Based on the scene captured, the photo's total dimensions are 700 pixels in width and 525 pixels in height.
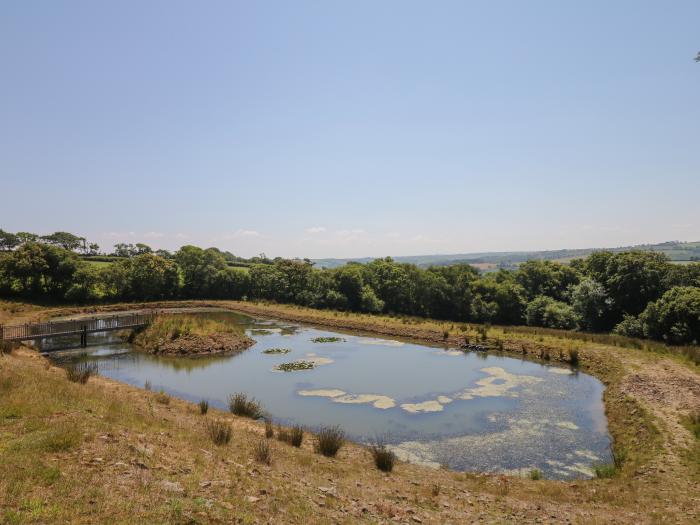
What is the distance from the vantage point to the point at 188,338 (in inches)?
1329

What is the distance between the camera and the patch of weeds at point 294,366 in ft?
90.2

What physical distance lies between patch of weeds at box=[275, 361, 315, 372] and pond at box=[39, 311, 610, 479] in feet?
1.54

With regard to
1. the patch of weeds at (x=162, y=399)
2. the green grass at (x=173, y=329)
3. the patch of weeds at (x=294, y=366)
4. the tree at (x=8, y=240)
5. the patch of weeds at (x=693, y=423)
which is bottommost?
the patch of weeds at (x=294, y=366)

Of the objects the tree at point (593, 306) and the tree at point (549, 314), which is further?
the tree at point (549, 314)

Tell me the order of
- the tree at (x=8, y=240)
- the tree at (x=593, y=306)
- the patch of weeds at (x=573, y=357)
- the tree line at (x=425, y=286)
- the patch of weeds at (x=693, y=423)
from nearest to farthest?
1. the patch of weeds at (x=693, y=423)
2. the patch of weeds at (x=573, y=357)
3. the tree line at (x=425, y=286)
4. the tree at (x=593, y=306)
5. the tree at (x=8, y=240)

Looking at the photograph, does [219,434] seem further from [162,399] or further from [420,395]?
[420,395]

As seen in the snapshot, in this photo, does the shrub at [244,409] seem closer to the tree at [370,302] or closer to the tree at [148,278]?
the tree at [370,302]

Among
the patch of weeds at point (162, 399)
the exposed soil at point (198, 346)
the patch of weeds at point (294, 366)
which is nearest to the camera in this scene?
the patch of weeds at point (162, 399)

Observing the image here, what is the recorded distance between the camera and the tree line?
38.4 meters

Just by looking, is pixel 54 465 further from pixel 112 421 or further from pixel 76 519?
pixel 112 421

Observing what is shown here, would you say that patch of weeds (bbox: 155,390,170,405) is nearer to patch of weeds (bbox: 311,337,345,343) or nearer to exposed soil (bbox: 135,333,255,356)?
exposed soil (bbox: 135,333,255,356)

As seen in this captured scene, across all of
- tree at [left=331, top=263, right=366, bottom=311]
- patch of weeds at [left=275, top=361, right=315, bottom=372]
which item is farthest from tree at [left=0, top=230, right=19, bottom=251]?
patch of weeds at [left=275, top=361, right=315, bottom=372]

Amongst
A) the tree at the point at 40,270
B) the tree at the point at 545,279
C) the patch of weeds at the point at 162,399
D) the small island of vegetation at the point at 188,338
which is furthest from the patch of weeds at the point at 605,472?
the tree at the point at 40,270

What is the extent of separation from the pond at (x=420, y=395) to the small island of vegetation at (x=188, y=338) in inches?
53.2
